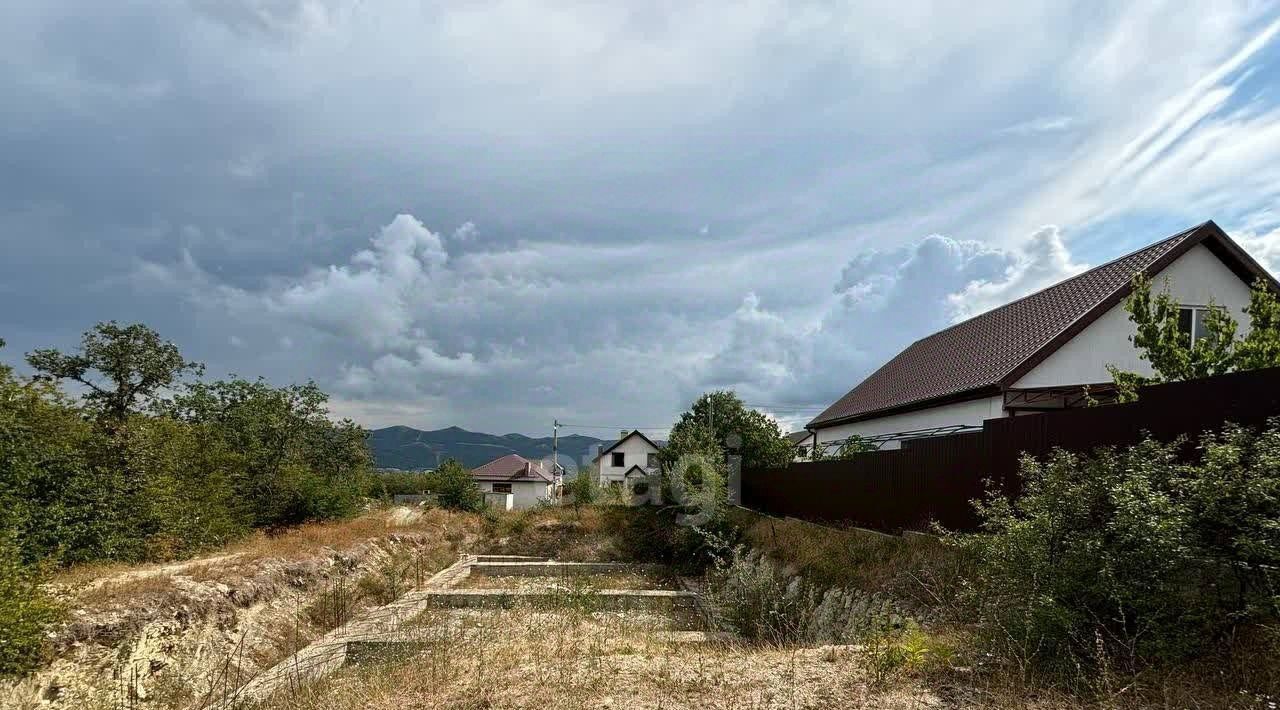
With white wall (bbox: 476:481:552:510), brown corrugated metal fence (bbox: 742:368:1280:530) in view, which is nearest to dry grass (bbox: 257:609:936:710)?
brown corrugated metal fence (bbox: 742:368:1280:530)

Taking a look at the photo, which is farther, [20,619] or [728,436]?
[728,436]

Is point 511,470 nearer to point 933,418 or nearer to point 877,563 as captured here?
point 933,418

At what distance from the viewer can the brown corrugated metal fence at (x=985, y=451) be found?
550cm

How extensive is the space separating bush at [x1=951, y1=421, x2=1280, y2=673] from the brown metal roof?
5226cm

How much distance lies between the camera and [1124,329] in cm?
1352

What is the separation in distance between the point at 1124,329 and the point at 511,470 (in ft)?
160

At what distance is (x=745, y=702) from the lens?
437 centimetres

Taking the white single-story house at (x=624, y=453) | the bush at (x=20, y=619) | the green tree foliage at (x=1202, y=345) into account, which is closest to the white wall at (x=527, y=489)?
the white single-story house at (x=624, y=453)

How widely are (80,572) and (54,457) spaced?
174cm

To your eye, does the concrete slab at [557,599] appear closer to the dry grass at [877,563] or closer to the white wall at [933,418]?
the dry grass at [877,563]

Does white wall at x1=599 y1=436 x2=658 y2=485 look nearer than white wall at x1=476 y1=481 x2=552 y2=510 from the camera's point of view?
No

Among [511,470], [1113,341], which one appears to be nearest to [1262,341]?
[1113,341]

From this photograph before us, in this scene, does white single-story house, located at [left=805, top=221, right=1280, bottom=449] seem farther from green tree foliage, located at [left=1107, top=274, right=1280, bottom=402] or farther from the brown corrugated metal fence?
the brown corrugated metal fence

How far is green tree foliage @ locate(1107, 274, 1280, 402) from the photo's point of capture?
343 inches
